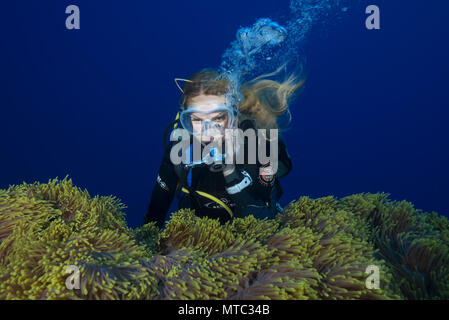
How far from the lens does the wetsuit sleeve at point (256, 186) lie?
119 inches

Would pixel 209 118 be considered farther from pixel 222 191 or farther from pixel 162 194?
pixel 162 194

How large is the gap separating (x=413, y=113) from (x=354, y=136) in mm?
10626

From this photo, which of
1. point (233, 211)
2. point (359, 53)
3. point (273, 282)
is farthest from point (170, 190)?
point (359, 53)

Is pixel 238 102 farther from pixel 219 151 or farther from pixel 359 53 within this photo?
pixel 359 53

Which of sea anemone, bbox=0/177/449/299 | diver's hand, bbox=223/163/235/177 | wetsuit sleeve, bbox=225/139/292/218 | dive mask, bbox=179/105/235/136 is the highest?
dive mask, bbox=179/105/235/136

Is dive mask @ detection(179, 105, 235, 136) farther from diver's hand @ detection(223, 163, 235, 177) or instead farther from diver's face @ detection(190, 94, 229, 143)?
diver's hand @ detection(223, 163, 235, 177)

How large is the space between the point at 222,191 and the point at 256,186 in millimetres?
500

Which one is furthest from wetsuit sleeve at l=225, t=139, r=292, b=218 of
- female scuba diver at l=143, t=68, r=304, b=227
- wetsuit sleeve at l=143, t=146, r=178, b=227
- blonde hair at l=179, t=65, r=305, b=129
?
wetsuit sleeve at l=143, t=146, r=178, b=227

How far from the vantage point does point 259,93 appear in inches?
147

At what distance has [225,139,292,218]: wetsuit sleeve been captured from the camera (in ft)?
9.92

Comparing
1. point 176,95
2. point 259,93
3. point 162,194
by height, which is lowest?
point 162,194

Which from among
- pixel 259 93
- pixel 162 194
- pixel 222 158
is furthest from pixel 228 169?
pixel 259 93

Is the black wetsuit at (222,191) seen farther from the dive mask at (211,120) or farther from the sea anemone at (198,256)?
the sea anemone at (198,256)

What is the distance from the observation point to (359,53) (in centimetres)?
4378
